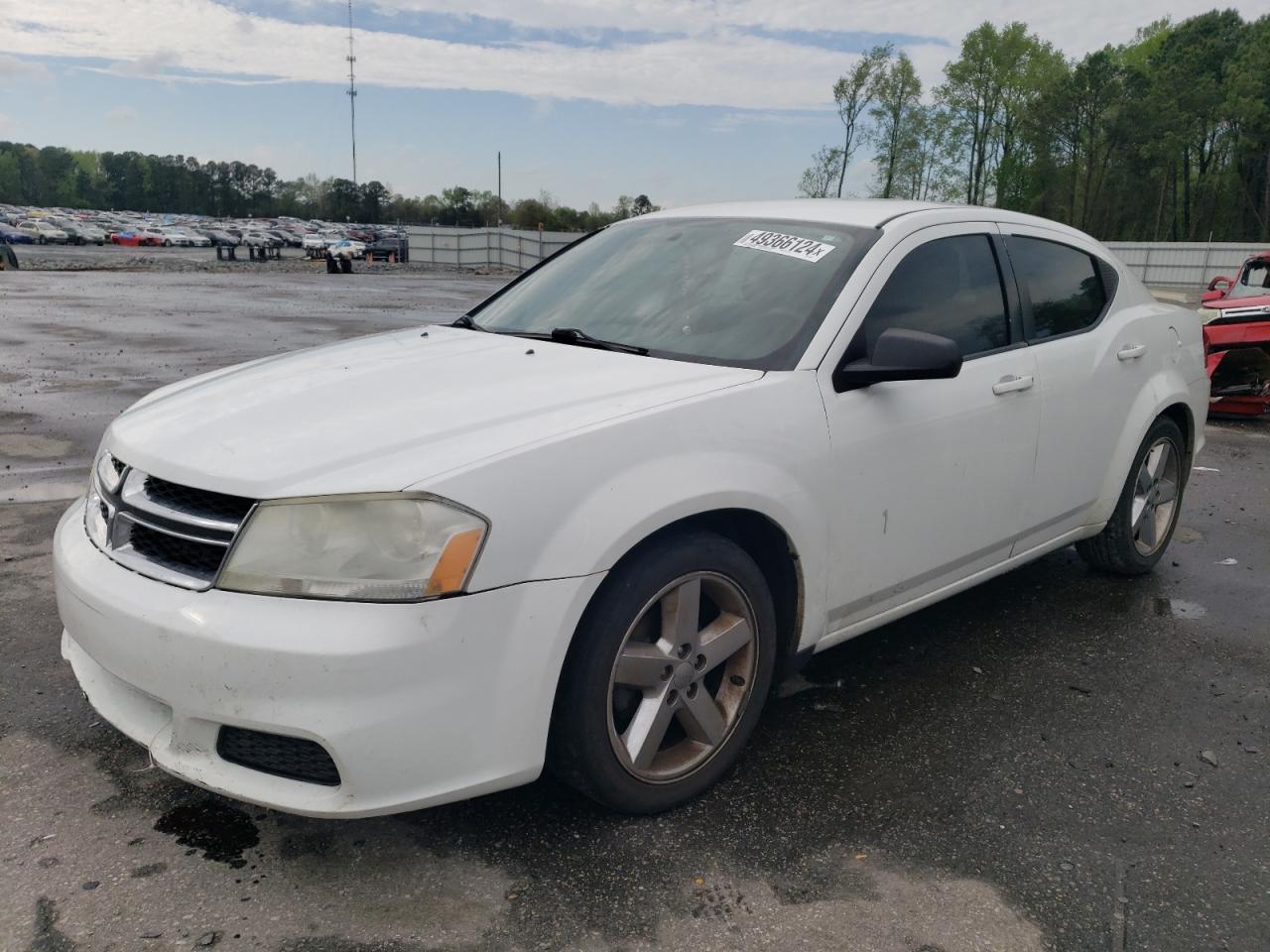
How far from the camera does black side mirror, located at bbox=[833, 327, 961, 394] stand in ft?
9.16

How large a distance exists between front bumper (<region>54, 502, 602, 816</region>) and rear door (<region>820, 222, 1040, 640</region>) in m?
1.03

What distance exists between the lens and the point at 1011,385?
3.45m

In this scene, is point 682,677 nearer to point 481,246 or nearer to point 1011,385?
point 1011,385

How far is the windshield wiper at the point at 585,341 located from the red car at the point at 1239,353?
734 centimetres

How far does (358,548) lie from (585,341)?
1.28 metres

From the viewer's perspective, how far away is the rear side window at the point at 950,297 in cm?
320

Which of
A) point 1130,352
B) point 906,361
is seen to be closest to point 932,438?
point 906,361

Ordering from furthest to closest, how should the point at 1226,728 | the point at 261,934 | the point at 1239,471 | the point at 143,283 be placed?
1. the point at 143,283
2. the point at 1239,471
3. the point at 1226,728
4. the point at 261,934

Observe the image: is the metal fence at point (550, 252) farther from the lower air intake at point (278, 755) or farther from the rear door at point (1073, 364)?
the lower air intake at point (278, 755)

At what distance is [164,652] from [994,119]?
74.2 metres

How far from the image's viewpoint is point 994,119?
221 feet

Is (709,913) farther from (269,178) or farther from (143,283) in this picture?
(269,178)

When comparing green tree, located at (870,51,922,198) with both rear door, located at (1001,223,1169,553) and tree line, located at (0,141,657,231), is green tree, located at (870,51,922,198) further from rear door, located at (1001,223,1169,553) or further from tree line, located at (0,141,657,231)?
tree line, located at (0,141,657,231)

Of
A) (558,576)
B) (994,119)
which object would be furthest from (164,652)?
(994,119)
